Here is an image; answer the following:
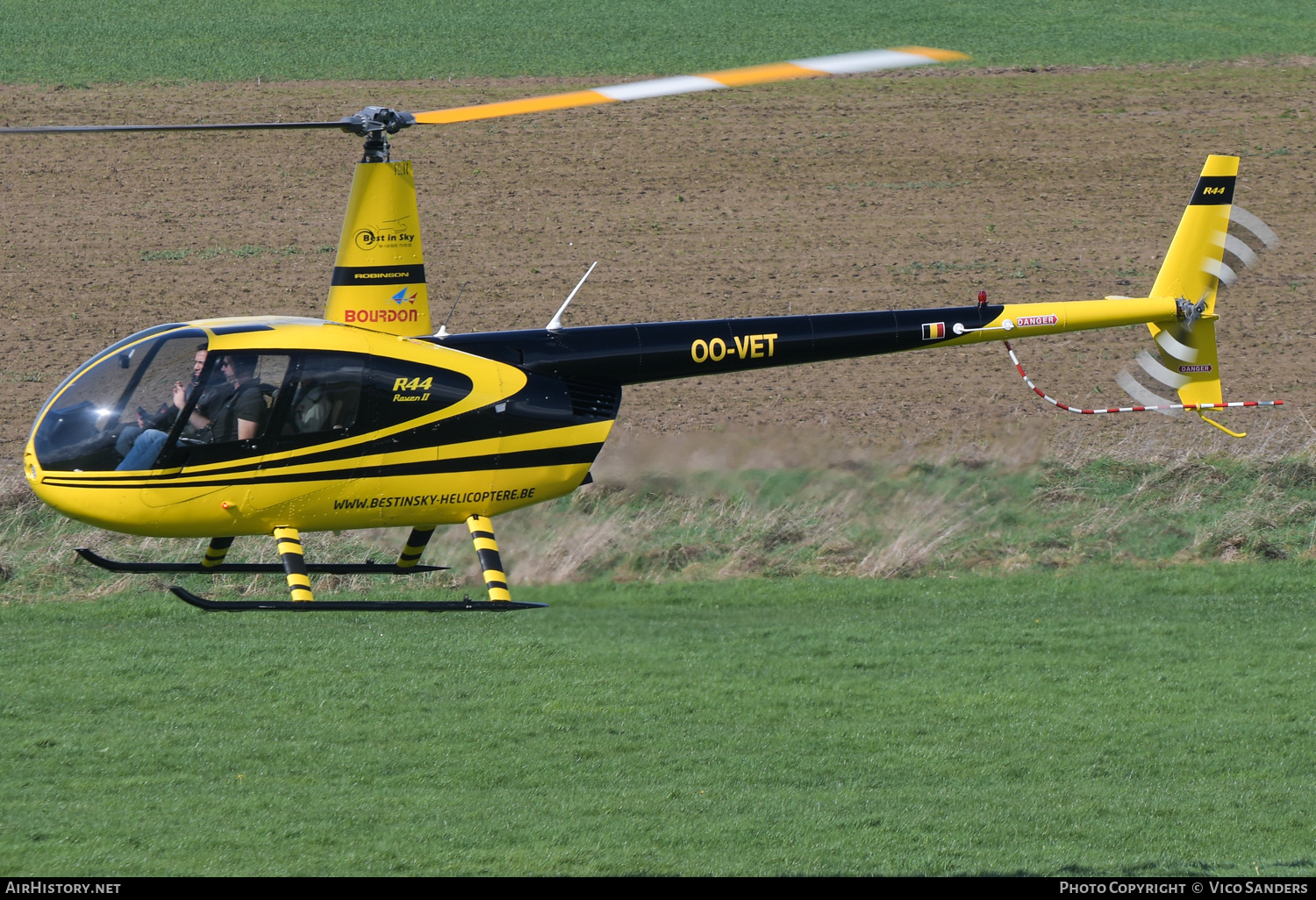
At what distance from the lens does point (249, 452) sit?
34.9ft

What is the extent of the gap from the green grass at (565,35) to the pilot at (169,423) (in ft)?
91.8

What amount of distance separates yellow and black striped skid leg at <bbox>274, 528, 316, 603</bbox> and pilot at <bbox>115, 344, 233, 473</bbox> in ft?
2.98

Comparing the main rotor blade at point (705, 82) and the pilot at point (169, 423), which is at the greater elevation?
the main rotor blade at point (705, 82)

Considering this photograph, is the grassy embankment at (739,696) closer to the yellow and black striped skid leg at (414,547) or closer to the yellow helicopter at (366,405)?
the yellow and black striped skid leg at (414,547)

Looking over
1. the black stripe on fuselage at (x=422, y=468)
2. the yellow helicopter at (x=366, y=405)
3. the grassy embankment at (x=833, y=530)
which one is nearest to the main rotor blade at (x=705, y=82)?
the yellow helicopter at (x=366, y=405)

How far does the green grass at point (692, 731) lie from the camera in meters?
15.1

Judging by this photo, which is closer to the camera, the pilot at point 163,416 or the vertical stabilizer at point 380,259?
→ the pilot at point 163,416

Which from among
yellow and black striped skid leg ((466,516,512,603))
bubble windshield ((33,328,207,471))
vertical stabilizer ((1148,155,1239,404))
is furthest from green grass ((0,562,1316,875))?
bubble windshield ((33,328,207,471))

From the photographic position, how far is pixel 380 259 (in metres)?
11.3

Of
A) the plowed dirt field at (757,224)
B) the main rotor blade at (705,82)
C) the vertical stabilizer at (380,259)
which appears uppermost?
the plowed dirt field at (757,224)

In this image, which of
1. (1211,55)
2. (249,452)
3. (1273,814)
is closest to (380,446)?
(249,452)

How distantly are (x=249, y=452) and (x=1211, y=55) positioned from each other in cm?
3558

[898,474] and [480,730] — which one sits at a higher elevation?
[898,474]
